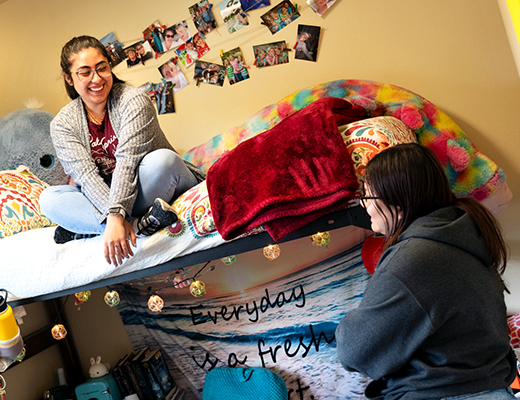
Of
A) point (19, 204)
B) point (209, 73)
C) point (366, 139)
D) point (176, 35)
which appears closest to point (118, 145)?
point (19, 204)

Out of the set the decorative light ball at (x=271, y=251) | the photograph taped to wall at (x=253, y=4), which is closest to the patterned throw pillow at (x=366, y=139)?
the decorative light ball at (x=271, y=251)

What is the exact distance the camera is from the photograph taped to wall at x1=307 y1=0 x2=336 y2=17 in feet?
6.14

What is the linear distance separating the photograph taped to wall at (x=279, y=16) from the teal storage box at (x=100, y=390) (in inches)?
77.1

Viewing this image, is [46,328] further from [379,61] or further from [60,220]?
[379,61]

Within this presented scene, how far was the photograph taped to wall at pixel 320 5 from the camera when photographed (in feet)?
6.14

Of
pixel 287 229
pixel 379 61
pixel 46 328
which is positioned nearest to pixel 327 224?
pixel 287 229

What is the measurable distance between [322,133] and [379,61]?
0.91 meters

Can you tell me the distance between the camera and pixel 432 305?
2.42ft

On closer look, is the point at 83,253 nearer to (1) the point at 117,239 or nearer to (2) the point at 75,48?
(1) the point at 117,239

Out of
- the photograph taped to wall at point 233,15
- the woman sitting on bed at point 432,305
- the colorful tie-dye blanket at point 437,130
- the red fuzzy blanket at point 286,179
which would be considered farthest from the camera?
the photograph taped to wall at point 233,15

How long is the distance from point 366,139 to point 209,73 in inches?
50.2

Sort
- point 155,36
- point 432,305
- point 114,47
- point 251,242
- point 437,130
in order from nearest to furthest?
point 432,305 → point 251,242 → point 437,130 → point 155,36 → point 114,47

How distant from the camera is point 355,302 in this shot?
5.76 ft

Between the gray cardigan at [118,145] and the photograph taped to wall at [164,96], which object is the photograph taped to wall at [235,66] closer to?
the photograph taped to wall at [164,96]
